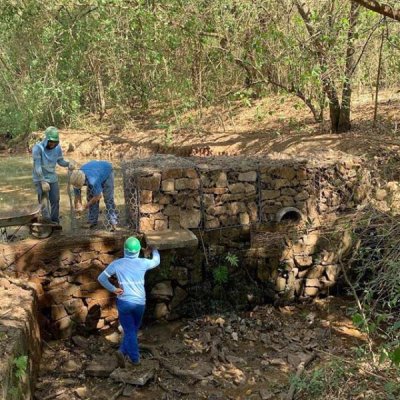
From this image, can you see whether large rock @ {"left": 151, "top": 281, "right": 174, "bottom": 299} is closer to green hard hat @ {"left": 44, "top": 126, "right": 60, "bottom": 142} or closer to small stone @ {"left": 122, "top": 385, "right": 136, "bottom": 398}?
small stone @ {"left": 122, "top": 385, "right": 136, "bottom": 398}

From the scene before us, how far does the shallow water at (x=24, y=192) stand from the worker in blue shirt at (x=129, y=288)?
4.34ft

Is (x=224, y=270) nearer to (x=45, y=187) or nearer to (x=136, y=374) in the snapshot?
(x=136, y=374)

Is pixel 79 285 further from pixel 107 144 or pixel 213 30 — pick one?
pixel 107 144

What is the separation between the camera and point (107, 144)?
654 inches

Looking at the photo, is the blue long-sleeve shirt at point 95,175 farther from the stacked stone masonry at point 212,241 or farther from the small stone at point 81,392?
the small stone at point 81,392

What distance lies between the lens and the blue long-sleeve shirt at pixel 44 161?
6173mm

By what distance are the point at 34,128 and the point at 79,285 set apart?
1430cm

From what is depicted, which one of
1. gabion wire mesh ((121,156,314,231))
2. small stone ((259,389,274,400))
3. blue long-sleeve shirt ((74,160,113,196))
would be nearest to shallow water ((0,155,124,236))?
blue long-sleeve shirt ((74,160,113,196))

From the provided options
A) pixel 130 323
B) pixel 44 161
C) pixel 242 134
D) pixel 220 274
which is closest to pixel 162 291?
pixel 220 274

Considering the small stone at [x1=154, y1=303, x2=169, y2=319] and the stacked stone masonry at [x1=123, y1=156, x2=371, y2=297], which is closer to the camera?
the stacked stone masonry at [x1=123, y1=156, x2=371, y2=297]

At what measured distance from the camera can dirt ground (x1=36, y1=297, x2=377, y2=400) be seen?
207 inches

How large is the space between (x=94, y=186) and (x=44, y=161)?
72 centimetres

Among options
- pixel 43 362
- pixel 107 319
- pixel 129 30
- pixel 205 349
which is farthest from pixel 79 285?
pixel 129 30

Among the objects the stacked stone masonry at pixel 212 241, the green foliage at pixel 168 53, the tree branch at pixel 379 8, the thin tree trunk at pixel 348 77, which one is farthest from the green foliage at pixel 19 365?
the thin tree trunk at pixel 348 77
